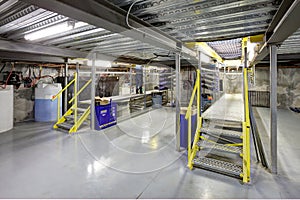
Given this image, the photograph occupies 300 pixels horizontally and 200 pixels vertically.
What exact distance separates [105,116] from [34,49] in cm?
226

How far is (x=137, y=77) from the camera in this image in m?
8.46

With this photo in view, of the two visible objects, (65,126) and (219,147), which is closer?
(219,147)

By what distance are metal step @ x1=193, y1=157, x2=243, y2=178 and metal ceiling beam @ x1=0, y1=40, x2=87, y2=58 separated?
12.8 ft

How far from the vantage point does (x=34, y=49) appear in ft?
11.9

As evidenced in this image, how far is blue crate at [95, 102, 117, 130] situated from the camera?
14.6 feet

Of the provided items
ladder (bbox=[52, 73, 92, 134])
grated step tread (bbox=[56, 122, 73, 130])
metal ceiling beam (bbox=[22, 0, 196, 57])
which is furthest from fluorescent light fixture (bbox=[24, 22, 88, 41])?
grated step tread (bbox=[56, 122, 73, 130])

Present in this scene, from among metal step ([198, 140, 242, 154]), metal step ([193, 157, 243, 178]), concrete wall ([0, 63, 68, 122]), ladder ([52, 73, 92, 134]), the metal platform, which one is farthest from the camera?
concrete wall ([0, 63, 68, 122])

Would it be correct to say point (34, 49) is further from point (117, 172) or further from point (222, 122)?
point (222, 122)

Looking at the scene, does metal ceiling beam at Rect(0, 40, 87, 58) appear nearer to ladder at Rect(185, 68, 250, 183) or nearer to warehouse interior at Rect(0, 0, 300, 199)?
warehouse interior at Rect(0, 0, 300, 199)

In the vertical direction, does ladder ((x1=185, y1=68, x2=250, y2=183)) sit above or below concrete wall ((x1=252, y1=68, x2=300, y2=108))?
below

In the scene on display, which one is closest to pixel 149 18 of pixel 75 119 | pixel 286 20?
pixel 286 20

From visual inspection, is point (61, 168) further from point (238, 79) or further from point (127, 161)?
point (238, 79)

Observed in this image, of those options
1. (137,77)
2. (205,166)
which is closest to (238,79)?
(137,77)

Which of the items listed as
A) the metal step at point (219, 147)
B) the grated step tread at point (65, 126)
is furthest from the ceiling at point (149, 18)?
the grated step tread at point (65, 126)
